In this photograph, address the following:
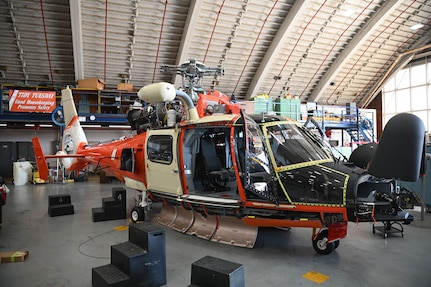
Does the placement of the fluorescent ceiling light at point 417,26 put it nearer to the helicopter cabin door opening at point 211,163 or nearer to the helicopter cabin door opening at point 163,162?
the helicopter cabin door opening at point 211,163

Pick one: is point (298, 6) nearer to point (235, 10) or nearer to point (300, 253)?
point (235, 10)

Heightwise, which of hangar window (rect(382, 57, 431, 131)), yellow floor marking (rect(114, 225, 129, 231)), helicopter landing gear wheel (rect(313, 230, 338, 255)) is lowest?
yellow floor marking (rect(114, 225, 129, 231))

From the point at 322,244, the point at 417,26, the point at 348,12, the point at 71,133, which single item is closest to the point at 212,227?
the point at 322,244

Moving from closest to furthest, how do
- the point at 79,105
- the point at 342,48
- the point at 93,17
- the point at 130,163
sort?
the point at 130,163, the point at 93,17, the point at 79,105, the point at 342,48

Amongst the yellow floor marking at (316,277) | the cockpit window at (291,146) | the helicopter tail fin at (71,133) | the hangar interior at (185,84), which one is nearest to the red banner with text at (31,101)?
the hangar interior at (185,84)

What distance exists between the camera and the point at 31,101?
40.9 feet

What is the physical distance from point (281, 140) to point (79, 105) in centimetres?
1202

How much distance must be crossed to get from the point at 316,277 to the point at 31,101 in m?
13.1

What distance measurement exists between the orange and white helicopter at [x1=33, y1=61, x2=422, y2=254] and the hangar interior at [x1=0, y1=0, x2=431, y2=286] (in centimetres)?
40

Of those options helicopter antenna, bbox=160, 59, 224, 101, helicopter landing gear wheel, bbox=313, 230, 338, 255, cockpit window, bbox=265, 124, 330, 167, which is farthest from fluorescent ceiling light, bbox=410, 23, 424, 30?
helicopter landing gear wheel, bbox=313, 230, 338, 255

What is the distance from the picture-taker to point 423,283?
345 centimetres

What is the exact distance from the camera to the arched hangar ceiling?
12.6 meters

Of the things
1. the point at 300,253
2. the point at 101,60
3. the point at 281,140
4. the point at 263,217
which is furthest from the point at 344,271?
the point at 101,60

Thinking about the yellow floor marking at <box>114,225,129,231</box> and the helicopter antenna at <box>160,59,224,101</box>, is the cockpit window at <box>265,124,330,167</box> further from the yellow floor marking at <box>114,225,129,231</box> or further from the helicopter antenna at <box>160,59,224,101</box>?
the yellow floor marking at <box>114,225,129,231</box>
